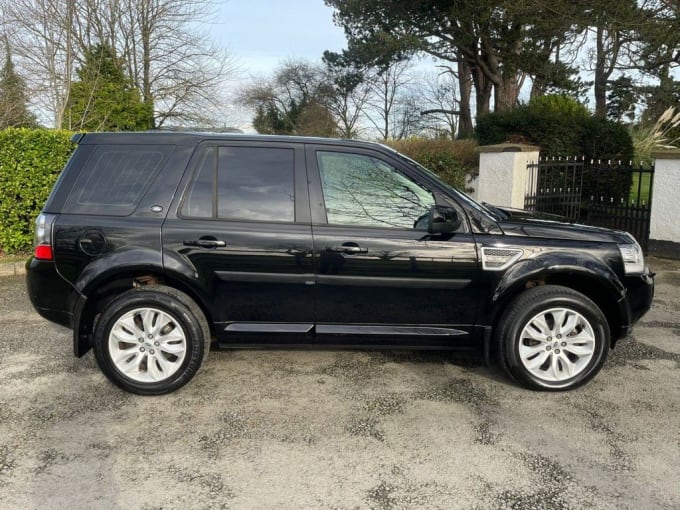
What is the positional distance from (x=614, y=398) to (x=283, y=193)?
2.68 metres

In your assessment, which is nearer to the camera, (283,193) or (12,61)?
(283,193)

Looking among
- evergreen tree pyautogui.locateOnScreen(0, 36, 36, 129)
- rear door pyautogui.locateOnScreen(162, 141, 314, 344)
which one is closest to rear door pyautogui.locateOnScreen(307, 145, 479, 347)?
rear door pyautogui.locateOnScreen(162, 141, 314, 344)

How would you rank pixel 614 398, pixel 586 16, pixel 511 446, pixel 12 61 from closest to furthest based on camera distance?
pixel 511 446
pixel 614 398
pixel 586 16
pixel 12 61

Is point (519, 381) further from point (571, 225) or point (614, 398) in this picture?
point (571, 225)

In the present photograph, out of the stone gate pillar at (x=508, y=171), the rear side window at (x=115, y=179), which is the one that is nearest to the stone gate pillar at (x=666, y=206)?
the stone gate pillar at (x=508, y=171)

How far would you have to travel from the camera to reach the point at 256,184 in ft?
12.7

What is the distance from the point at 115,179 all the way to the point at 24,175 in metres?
5.14

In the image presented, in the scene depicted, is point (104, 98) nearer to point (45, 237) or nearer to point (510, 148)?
point (510, 148)

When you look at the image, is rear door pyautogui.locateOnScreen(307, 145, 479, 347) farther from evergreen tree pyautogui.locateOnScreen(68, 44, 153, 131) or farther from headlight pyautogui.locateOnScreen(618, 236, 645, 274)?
evergreen tree pyautogui.locateOnScreen(68, 44, 153, 131)

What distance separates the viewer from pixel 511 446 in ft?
10.5

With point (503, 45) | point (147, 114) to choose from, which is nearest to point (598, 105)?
point (503, 45)

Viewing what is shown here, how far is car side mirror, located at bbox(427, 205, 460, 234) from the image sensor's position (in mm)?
3756

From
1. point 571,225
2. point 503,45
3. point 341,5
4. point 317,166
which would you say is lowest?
point 571,225

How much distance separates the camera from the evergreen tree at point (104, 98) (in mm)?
14438
